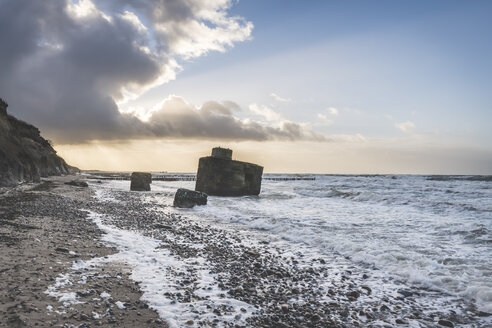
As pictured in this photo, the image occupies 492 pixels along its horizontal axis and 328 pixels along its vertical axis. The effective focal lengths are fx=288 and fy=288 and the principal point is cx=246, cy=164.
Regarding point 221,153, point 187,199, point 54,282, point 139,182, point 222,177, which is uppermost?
point 221,153

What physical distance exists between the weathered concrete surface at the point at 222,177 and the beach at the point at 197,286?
526 inches

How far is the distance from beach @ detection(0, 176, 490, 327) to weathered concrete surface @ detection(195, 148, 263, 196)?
13.4 metres

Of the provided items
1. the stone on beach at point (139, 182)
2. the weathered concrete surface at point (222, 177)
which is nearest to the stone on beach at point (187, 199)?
the weathered concrete surface at point (222, 177)

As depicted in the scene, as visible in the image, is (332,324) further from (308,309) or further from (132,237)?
(132,237)

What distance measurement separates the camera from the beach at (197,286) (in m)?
3.30

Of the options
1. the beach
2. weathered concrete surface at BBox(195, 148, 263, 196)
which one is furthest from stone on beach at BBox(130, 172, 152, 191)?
the beach

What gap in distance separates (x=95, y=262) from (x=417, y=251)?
22.3ft

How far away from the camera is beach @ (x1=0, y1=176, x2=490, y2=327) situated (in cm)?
330

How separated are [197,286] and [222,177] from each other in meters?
16.8

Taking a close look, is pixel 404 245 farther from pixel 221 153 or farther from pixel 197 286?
pixel 221 153

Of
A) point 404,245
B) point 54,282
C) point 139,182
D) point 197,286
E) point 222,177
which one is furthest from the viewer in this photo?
point 139,182

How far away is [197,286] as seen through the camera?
4301 mm

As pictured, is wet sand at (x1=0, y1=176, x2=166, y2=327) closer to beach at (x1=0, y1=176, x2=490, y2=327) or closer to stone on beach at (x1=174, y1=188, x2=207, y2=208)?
beach at (x1=0, y1=176, x2=490, y2=327)

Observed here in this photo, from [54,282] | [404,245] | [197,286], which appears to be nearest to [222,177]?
[404,245]
